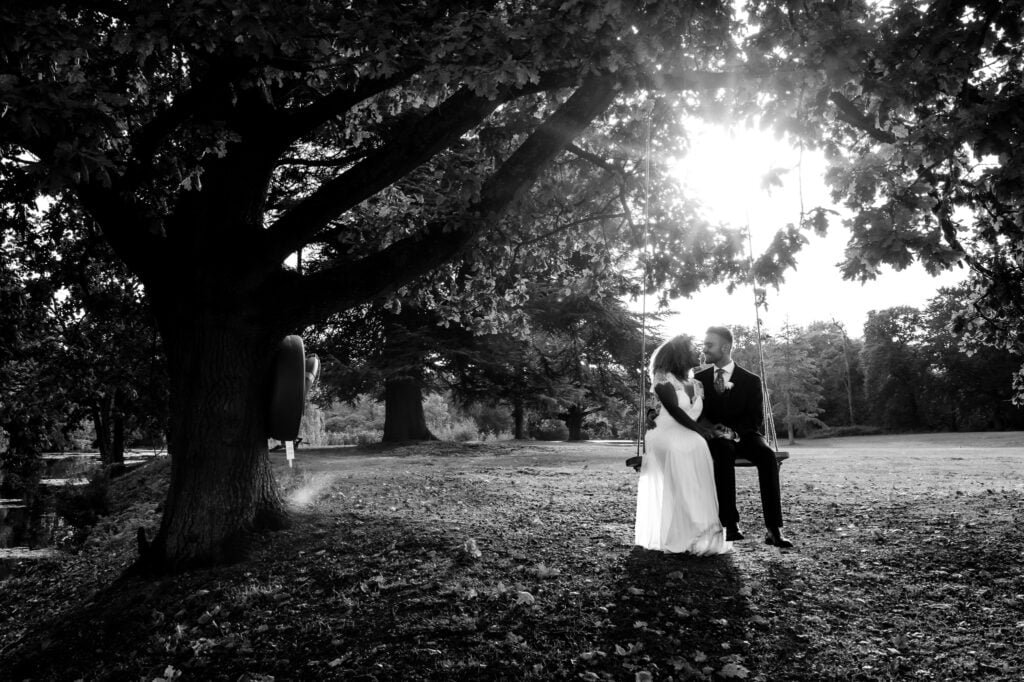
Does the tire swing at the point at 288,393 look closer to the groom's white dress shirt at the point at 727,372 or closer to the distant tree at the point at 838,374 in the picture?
the groom's white dress shirt at the point at 727,372

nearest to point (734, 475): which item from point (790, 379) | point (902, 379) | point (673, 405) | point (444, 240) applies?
point (673, 405)

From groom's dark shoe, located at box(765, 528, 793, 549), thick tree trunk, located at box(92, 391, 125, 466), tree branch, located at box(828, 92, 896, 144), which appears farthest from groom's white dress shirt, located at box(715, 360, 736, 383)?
thick tree trunk, located at box(92, 391, 125, 466)

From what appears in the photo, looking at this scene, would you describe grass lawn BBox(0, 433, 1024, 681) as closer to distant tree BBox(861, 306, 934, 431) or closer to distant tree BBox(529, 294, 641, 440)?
distant tree BBox(529, 294, 641, 440)

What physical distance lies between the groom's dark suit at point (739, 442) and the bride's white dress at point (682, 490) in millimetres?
124

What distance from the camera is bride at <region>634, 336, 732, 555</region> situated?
664 centimetres

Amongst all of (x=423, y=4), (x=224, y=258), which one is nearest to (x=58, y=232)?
(x=224, y=258)

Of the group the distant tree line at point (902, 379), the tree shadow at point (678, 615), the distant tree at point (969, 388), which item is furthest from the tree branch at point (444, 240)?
the distant tree at point (969, 388)

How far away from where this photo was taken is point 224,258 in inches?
296

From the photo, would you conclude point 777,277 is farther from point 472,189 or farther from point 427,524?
point 427,524

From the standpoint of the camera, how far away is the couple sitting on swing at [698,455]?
666 cm

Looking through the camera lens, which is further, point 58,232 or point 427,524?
point 58,232

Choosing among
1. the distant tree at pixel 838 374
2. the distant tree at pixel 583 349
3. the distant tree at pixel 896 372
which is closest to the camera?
the distant tree at pixel 583 349

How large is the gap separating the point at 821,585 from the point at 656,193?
25.2 ft

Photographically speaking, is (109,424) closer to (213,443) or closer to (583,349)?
(583,349)
